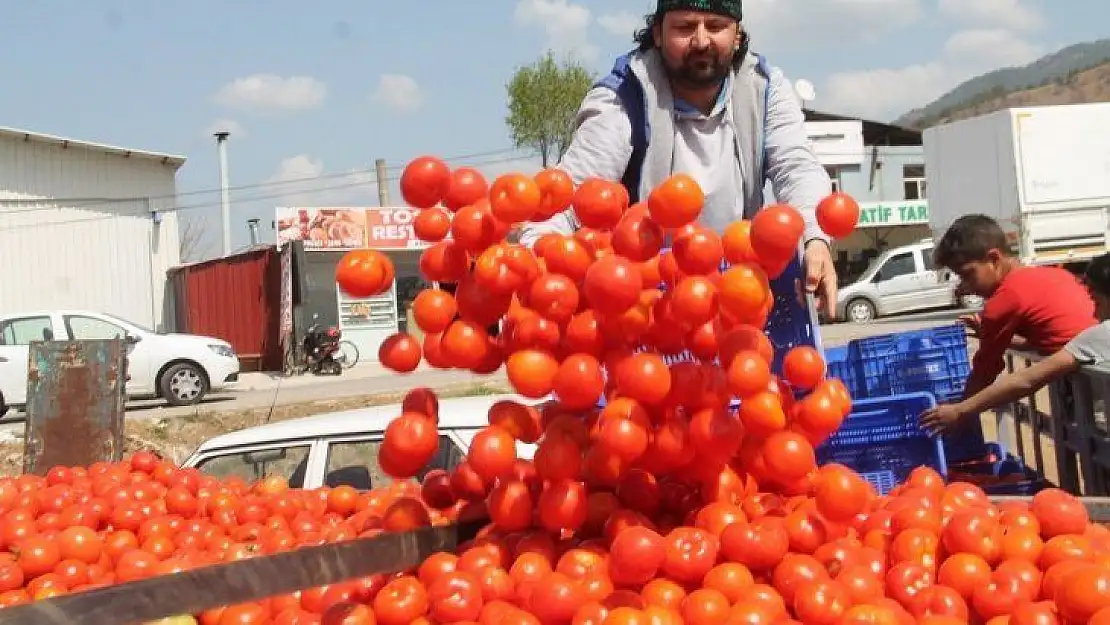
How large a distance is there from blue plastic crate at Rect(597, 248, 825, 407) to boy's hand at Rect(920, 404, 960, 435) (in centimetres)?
65

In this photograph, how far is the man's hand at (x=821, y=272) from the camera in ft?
8.10

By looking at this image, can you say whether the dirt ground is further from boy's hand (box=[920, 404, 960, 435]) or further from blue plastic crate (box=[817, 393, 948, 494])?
boy's hand (box=[920, 404, 960, 435])

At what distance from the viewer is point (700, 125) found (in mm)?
3225

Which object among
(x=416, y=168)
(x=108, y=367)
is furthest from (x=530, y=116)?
(x=416, y=168)

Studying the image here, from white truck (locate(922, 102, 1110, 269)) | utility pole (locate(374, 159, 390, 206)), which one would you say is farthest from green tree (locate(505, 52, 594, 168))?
white truck (locate(922, 102, 1110, 269))

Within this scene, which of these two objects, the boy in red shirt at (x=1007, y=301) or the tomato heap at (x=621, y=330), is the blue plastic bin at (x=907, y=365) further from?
the tomato heap at (x=621, y=330)

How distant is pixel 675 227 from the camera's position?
2.12 metres

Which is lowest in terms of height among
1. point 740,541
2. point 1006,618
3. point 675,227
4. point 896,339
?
point 1006,618

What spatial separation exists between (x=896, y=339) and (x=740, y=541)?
8.79ft

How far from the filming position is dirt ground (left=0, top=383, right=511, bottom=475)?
11.2 m

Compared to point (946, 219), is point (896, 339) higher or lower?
lower

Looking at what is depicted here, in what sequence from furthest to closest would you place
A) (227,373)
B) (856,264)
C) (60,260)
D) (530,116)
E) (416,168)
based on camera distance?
(530,116), (856,264), (60,260), (227,373), (416,168)

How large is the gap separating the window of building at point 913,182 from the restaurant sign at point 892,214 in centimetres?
578

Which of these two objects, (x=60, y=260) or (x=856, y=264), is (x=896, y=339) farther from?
(x=856, y=264)
